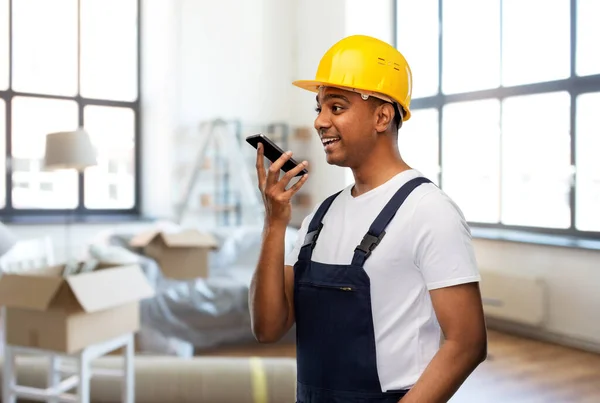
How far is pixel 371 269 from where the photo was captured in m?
1.01

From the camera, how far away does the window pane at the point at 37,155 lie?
592cm

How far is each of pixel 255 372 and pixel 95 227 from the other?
3855mm

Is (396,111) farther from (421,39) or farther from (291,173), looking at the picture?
(421,39)

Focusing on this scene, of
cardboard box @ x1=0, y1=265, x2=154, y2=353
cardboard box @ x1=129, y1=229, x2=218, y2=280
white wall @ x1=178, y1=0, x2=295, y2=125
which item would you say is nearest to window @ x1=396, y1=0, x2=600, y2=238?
white wall @ x1=178, y1=0, x2=295, y2=125

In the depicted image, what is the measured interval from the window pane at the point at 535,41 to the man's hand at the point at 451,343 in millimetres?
4266

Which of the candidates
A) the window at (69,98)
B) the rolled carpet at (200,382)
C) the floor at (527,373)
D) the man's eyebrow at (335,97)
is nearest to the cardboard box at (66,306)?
the rolled carpet at (200,382)

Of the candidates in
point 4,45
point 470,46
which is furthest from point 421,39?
point 4,45

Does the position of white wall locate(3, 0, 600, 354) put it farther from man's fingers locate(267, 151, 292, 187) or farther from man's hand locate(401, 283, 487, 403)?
man's hand locate(401, 283, 487, 403)

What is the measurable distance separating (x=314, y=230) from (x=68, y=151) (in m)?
2.49

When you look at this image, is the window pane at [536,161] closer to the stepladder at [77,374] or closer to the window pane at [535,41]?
the window pane at [535,41]

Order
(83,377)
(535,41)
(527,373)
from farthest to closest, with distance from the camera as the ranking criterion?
1. (535,41)
2. (527,373)
3. (83,377)

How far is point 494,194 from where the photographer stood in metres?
5.34

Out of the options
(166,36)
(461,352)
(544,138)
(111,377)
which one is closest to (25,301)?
(111,377)

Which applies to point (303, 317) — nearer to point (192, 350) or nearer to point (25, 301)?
point (25, 301)
